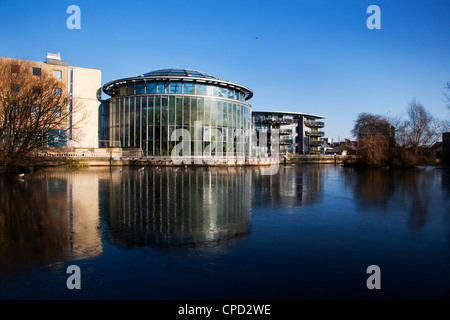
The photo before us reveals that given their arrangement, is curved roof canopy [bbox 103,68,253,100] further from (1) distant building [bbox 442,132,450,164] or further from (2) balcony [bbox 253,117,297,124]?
(1) distant building [bbox 442,132,450,164]

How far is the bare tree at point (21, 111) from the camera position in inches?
909

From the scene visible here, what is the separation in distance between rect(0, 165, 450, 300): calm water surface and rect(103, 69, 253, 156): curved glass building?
31.5 metres

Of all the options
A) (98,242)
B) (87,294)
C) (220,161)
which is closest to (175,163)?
(220,161)

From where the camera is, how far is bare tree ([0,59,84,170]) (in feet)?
75.8

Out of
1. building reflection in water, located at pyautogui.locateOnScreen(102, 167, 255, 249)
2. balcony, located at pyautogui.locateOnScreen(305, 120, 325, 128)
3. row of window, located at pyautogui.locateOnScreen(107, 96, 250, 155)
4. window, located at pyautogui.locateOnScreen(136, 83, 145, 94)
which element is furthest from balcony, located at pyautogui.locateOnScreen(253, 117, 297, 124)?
building reflection in water, located at pyautogui.locateOnScreen(102, 167, 255, 249)

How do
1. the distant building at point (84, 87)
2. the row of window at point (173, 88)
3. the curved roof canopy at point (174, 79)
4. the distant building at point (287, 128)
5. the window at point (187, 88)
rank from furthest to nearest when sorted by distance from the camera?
the distant building at point (287, 128) → the distant building at point (84, 87) → the window at point (187, 88) → the row of window at point (173, 88) → the curved roof canopy at point (174, 79)

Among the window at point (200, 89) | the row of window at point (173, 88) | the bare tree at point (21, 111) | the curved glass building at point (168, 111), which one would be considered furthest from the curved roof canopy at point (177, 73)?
the bare tree at point (21, 111)

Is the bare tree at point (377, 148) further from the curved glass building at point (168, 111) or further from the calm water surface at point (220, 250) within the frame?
the calm water surface at point (220, 250)

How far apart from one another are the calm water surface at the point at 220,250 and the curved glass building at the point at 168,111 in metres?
31.5

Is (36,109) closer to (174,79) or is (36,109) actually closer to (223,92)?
(174,79)

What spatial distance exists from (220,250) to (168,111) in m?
38.7

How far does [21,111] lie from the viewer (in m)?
23.2

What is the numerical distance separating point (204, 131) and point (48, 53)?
1320 inches

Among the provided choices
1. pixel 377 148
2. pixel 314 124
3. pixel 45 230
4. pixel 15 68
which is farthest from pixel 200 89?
pixel 314 124
